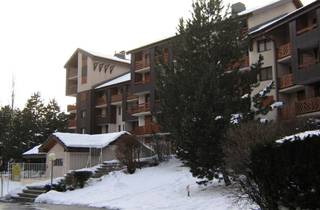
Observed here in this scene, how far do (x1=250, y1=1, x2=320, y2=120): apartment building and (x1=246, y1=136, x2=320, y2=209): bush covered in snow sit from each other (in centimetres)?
2095

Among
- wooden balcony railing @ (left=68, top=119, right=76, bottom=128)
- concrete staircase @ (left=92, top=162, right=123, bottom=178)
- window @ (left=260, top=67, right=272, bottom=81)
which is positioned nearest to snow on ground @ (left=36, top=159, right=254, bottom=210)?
concrete staircase @ (left=92, top=162, right=123, bottom=178)

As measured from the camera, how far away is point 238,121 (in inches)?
913

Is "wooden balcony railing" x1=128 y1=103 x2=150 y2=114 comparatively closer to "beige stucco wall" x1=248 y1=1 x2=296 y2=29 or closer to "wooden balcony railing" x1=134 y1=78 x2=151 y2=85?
"wooden balcony railing" x1=134 y1=78 x2=151 y2=85

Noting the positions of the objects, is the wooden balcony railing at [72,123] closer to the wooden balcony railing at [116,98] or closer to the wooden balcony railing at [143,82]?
the wooden balcony railing at [116,98]

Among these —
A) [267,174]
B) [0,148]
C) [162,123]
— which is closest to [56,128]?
[0,148]

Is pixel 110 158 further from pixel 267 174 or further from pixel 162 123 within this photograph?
pixel 267 174

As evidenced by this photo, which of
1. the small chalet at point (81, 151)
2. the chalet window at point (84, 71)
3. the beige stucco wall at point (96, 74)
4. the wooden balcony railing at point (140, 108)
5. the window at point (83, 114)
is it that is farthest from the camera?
the window at point (83, 114)

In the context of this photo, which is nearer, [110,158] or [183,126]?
[183,126]

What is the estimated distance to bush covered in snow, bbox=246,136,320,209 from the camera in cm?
1039

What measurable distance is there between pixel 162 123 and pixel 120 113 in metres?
37.2

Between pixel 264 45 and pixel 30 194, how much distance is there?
22.1 meters

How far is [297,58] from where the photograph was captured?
36344 millimetres

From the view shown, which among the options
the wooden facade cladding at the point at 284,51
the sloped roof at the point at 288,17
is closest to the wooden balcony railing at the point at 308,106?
the wooden facade cladding at the point at 284,51

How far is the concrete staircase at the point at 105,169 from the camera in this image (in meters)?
35.9
